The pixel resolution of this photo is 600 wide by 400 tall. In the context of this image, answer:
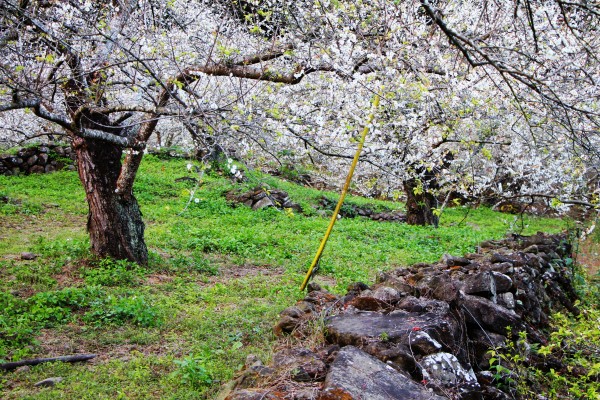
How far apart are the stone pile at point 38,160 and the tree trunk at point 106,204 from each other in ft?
32.6

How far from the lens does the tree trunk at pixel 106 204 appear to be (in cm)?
718

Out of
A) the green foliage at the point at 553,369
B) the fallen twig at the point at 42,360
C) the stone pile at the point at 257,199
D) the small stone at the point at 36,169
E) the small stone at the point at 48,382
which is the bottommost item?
the small stone at the point at 48,382

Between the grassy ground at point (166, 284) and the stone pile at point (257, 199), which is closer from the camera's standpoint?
the grassy ground at point (166, 284)

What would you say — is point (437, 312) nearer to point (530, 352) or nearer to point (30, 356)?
point (530, 352)

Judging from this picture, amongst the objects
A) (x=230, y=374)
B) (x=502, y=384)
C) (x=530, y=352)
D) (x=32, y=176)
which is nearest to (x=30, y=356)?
(x=230, y=374)

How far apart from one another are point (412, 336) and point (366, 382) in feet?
2.60

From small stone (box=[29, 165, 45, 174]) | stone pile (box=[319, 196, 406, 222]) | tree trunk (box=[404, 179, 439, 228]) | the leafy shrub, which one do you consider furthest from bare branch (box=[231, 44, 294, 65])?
small stone (box=[29, 165, 45, 174])

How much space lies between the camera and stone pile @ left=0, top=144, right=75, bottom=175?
602 inches

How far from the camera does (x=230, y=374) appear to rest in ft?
13.7

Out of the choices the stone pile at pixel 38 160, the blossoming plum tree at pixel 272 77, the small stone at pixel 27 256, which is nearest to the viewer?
the blossoming plum tree at pixel 272 77

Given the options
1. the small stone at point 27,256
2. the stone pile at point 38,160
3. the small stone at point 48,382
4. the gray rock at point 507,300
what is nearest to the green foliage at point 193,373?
the small stone at point 48,382

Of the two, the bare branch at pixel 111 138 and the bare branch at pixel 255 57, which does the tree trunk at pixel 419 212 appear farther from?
the bare branch at pixel 111 138

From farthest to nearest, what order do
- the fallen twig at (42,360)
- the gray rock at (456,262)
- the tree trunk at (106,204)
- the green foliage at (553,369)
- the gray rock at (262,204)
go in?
1. the gray rock at (262,204)
2. the tree trunk at (106,204)
3. the gray rock at (456,262)
4. the fallen twig at (42,360)
5. the green foliage at (553,369)

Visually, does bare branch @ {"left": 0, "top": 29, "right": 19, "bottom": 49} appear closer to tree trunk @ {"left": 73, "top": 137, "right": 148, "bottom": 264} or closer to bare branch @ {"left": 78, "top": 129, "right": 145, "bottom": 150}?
bare branch @ {"left": 78, "top": 129, "right": 145, "bottom": 150}
